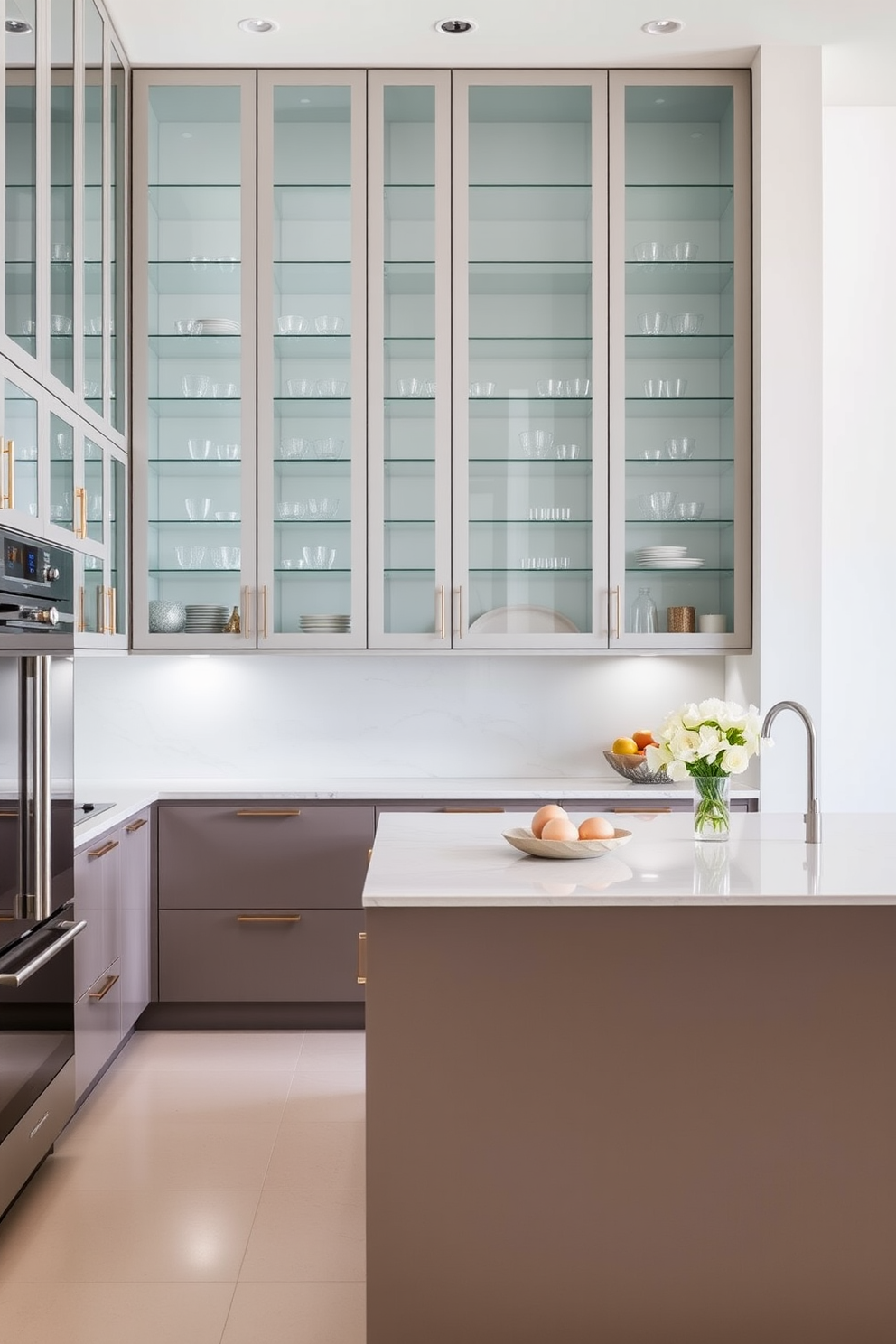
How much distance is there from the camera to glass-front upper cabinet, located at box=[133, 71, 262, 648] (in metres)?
3.89

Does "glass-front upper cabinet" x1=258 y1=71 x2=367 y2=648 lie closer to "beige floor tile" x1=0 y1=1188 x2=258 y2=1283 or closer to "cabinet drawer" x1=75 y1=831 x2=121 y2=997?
"cabinet drawer" x1=75 y1=831 x2=121 y2=997

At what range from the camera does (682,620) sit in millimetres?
3936

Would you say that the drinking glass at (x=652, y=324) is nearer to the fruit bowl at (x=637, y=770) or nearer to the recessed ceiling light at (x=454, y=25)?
the recessed ceiling light at (x=454, y=25)

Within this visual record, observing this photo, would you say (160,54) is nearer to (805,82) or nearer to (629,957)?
(805,82)

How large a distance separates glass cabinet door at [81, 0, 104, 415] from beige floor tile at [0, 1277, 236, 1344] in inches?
89.1

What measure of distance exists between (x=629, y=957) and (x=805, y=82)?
310 centimetres

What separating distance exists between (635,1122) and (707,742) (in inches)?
28.3

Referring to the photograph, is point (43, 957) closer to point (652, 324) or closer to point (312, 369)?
point (312, 369)

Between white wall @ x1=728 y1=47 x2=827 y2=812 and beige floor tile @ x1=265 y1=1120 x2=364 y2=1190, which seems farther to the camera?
white wall @ x1=728 y1=47 x2=827 y2=812

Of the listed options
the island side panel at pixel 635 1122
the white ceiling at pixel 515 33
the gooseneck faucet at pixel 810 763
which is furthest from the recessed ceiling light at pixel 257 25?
the island side panel at pixel 635 1122

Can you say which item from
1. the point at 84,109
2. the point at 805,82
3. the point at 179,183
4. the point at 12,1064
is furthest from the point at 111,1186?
the point at 805,82

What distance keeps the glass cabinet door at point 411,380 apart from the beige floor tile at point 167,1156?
1.65m

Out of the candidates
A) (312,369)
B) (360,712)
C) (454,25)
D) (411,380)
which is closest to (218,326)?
(312,369)

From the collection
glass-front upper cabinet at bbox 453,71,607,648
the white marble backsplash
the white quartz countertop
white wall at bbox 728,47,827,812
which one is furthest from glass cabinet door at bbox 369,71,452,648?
the white quartz countertop
